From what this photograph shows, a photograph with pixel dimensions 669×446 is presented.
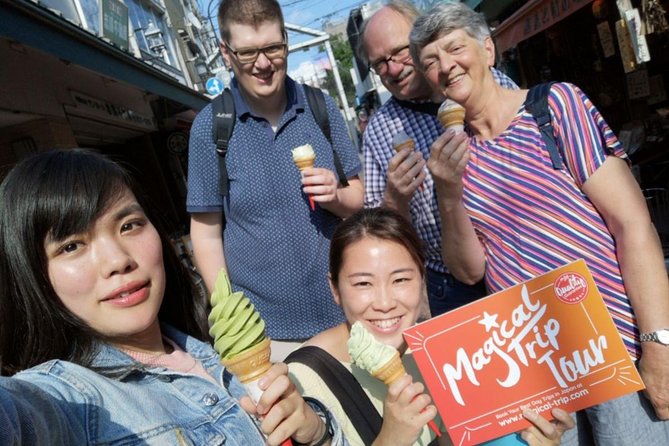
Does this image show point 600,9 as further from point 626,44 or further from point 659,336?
point 659,336

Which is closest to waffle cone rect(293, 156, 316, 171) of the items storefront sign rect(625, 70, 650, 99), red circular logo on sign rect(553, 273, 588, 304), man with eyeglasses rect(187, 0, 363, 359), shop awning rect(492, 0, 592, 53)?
man with eyeglasses rect(187, 0, 363, 359)

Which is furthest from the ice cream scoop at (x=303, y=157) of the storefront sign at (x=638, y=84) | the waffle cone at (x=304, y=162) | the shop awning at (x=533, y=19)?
the storefront sign at (x=638, y=84)

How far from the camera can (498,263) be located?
2184 mm

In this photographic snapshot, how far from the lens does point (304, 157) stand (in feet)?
8.17

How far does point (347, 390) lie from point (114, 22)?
1034cm

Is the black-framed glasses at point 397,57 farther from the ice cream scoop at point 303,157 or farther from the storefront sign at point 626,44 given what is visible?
the storefront sign at point 626,44

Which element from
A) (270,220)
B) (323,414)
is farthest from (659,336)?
(270,220)

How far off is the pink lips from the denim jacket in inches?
6.7

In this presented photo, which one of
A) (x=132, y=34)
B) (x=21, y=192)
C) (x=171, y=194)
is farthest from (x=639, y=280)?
(x=132, y=34)

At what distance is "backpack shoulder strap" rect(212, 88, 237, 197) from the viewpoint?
2607 mm

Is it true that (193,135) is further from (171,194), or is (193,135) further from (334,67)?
(334,67)

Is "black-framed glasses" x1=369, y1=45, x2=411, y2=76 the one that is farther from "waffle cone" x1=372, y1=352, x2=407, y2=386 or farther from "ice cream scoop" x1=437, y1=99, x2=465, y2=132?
"waffle cone" x1=372, y1=352, x2=407, y2=386

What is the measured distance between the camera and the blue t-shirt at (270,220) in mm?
2605

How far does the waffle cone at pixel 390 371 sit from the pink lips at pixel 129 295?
814mm
